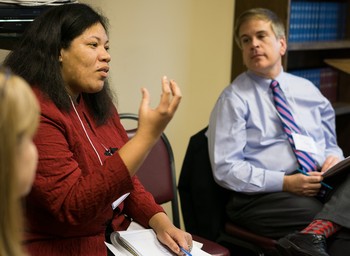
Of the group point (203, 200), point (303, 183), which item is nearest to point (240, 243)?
point (203, 200)

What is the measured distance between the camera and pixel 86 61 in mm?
1896

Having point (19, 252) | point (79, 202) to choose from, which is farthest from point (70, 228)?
point (19, 252)

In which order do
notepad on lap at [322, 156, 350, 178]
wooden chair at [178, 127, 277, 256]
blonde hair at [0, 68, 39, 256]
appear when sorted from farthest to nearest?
wooden chair at [178, 127, 277, 256]
notepad on lap at [322, 156, 350, 178]
blonde hair at [0, 68, 39, 256]

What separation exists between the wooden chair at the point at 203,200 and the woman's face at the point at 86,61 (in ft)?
3.03

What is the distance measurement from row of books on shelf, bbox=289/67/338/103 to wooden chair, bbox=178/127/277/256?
120 centimetres

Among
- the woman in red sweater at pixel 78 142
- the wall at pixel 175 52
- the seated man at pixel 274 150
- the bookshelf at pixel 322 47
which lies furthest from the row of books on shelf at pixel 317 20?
the woman in red sweater at pixel 78 142

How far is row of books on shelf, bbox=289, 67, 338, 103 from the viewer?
3.70 metres

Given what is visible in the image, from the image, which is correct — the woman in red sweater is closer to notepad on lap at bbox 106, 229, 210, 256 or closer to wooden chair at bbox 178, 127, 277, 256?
notepad on lap at bbox 106, 229, 210, 256

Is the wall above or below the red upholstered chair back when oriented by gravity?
above

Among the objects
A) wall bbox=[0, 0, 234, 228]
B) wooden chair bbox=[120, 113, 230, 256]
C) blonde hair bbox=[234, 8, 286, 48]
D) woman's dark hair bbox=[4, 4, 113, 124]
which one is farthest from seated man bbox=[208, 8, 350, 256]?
woman's dark hair bbox=[4, 4, 113, 124]

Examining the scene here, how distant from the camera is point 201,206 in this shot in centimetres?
271

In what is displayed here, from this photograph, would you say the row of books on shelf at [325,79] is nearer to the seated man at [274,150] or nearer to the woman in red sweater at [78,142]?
the seated man at [274,150]

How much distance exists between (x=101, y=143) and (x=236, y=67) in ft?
5.13

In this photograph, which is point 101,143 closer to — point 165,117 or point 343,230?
point 165,117
